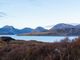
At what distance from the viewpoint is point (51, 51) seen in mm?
12789

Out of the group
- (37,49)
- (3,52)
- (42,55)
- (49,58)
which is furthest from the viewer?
(3,52)

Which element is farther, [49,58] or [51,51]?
[51,51]

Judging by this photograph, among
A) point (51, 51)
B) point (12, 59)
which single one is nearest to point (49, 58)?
point (51, 51)

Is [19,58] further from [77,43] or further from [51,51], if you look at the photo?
[77,43]

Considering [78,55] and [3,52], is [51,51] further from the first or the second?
[3,52]

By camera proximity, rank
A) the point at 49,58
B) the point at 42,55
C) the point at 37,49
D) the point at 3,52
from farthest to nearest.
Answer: the point at 3,52, the point at 37,49, the point at 42,55, the point at 49,58

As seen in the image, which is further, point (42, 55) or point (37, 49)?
point (37, 49)

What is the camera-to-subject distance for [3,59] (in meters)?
12.9

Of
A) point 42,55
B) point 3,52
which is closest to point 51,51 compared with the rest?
point 42,55

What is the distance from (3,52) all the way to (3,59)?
2.09m

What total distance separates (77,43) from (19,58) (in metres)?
3.38

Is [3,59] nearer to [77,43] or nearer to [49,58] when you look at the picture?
[49,58]

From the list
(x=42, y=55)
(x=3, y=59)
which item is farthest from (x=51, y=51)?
(x=3, y=59)

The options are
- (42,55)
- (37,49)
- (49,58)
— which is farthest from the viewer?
(37,49)
